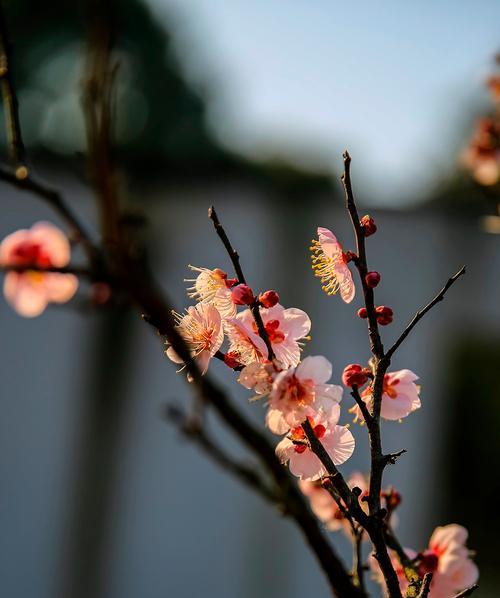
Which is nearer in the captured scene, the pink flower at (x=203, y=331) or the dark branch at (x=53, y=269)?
the dark branch at (x=53, y=269)

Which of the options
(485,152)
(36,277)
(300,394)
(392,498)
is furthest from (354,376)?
(485,152)

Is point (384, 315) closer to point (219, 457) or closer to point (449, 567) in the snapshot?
point (449, 567)

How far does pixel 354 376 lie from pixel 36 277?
13.9 inches

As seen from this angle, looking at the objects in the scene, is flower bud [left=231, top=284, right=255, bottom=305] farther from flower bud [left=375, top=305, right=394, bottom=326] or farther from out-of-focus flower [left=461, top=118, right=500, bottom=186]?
out-of-focus flower [left=461, top=118, right=500, bottom=186]

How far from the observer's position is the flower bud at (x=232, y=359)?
27.3 inches

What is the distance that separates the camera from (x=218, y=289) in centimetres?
75

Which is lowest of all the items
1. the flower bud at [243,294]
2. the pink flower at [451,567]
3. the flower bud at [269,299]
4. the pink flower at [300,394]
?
the pink flower at [451,567]

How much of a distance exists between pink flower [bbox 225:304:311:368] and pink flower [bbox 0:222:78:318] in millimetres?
179

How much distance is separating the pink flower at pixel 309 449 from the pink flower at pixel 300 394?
0.03 meters

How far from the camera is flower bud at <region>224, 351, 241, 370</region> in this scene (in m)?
0.69

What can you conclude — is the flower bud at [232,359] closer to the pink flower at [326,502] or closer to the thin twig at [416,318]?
the thin twig at [416,318]

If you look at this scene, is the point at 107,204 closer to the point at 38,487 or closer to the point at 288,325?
the point at 288,325

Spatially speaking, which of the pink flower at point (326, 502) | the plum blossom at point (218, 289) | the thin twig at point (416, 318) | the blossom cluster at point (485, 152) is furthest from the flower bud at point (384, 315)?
the blossom cluster at point (485, 152)

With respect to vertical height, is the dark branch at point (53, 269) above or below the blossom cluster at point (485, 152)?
below
